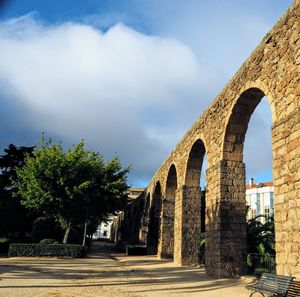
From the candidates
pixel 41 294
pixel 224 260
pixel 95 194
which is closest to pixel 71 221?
pixel 95 194

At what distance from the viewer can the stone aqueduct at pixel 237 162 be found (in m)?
7.50

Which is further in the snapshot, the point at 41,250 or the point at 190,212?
the point at 41,250

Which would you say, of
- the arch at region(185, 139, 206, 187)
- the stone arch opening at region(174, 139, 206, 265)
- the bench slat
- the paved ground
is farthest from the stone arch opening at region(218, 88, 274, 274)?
the bench slat

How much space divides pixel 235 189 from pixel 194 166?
4.30 meters

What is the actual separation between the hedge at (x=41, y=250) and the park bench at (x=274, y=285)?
13.2 m

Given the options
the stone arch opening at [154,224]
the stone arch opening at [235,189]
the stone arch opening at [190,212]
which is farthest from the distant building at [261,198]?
the stone arch opening at [235,189]

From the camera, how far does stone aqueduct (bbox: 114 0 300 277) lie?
7500 millimetres

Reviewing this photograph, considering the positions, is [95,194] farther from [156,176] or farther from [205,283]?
[205,283]

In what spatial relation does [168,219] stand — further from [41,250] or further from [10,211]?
[10,211]

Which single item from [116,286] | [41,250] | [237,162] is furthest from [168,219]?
[116,286]

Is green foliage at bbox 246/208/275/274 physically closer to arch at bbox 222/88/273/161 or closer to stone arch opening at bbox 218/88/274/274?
stone arch opening at bbox 218/88/274/274

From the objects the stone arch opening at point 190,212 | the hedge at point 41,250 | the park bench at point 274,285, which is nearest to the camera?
the park bench at point 274,285

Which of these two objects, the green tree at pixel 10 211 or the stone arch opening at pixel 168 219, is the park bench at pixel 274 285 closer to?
the stone arch opening at pixel 168 219

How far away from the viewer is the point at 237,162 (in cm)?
1135
